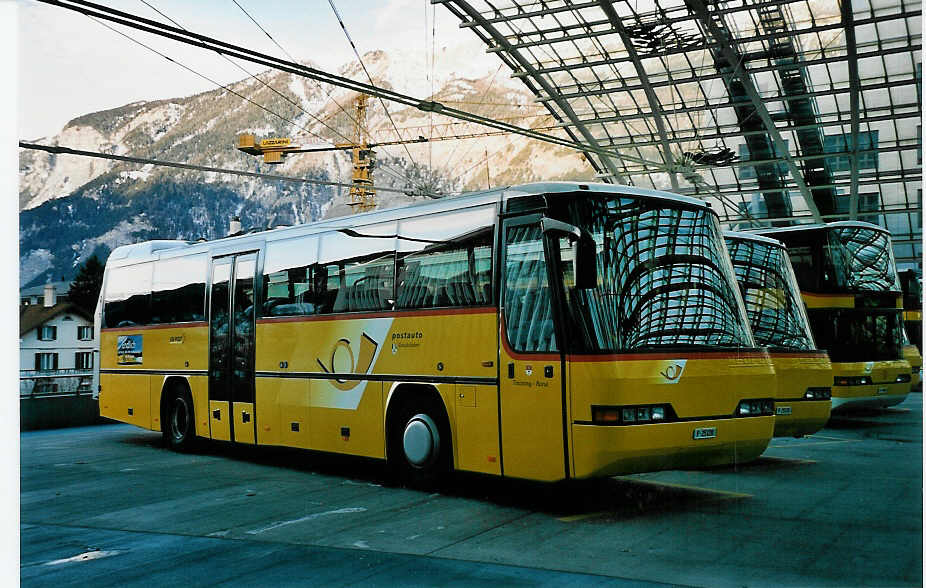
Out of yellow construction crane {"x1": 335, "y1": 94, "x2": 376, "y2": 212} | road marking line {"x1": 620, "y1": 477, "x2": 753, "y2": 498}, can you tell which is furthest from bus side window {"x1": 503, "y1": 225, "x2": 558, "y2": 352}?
yellow construction crane {"x1": 335, "y1": 94, "x2": 376, "y2": 212}

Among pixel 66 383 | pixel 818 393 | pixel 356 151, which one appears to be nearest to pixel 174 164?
pixel 356 151

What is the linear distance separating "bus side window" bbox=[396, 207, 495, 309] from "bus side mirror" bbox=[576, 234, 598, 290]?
1.26 m

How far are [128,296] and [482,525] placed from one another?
921 centimetres

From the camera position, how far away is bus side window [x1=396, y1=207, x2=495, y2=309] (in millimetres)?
9430

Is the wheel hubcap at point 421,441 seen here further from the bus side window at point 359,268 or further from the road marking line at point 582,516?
the road marking line at point 582,516

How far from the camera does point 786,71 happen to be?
82.0ft

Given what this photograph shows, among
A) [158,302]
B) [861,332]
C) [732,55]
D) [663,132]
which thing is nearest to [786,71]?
[732,55]

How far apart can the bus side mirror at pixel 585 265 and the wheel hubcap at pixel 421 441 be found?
8.15 feet

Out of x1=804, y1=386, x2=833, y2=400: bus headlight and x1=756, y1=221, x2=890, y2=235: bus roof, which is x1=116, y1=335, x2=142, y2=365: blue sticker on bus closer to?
x1=756, y1=221, x2=890, y2=235: bus roof

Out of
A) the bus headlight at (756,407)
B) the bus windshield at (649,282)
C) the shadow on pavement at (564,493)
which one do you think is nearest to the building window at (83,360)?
the shadow on pavement at (564,493)

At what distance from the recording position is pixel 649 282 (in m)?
8.43

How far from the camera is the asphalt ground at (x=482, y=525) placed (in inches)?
259

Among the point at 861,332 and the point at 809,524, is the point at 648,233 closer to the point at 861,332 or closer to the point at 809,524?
the point at 809,524

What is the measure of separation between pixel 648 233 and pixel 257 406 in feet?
19.5
